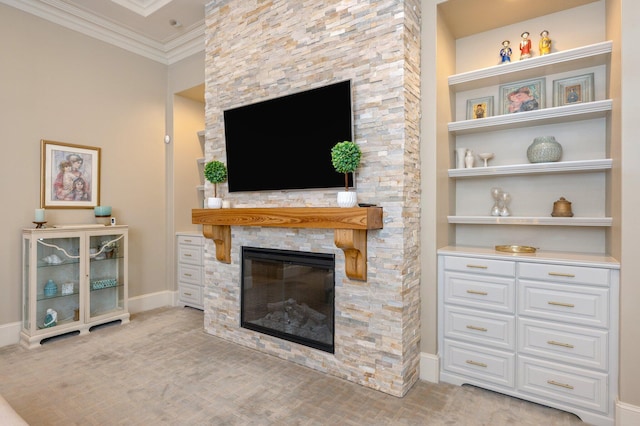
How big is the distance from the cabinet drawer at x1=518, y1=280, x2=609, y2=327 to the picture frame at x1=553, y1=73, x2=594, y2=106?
1.37 metres

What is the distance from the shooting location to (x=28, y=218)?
11.2 feet

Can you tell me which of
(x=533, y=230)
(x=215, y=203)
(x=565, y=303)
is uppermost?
(x=215, y=203)

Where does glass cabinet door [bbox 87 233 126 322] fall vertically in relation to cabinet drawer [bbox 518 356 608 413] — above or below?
above

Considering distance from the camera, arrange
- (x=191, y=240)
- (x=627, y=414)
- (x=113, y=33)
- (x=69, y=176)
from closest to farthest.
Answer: (x=627, y=414) < (x=69, y=176) < (x=113, y=33) < (x=191, y=240)

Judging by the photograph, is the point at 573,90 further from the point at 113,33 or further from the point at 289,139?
the point at 113,33

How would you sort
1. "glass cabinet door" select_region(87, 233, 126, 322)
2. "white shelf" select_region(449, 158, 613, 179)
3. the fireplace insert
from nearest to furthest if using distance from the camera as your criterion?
"white shelf" select_region(449, 158, 613, 179), the fireplace insert, "glass cabinet door" select_region(87, 233, 126, 322)

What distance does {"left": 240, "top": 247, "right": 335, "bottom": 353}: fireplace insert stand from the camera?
2.72 metres

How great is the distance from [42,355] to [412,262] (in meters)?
3.22

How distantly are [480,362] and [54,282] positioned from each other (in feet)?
12.7

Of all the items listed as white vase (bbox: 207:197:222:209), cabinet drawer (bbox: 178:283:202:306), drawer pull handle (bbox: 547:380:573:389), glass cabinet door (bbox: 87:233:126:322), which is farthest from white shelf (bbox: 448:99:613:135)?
glass cabinet door (bbox: 87:233:126:322)

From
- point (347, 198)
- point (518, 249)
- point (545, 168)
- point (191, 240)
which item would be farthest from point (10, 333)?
point (545, 168)

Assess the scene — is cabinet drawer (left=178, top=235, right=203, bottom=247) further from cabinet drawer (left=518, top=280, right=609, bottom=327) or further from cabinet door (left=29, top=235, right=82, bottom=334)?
cabinet drawer (left=518, top=280, right=609, bottom=327)

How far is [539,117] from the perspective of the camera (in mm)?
2430

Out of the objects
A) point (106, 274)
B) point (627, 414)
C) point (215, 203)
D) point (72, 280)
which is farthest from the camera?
point (106, 274)
